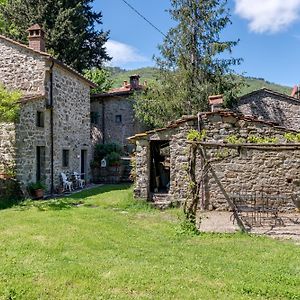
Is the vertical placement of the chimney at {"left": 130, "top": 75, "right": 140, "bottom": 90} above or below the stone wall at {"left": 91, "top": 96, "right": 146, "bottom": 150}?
above

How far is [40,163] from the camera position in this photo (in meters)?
16.7

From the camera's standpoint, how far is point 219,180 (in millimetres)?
12992

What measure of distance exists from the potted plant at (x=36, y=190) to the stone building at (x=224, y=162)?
14.3ft

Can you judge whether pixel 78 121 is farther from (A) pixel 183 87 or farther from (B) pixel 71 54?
(B) pixel 71 54

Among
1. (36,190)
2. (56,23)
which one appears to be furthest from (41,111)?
(56,23)

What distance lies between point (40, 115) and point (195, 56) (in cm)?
913

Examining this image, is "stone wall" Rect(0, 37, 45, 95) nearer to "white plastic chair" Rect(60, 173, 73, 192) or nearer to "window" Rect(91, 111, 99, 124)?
"white plastic chair" Rect(60, 173, 73, 192)

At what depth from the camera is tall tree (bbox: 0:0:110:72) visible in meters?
25.6

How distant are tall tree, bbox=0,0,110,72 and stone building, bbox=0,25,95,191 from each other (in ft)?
22.4

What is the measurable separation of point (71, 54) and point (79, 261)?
72.1 feet

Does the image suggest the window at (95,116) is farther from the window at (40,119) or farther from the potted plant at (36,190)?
the potted plant at (36,190)

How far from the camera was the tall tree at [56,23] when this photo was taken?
2562 centimetres

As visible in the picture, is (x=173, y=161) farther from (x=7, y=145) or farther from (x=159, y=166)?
(x=7, y=145)

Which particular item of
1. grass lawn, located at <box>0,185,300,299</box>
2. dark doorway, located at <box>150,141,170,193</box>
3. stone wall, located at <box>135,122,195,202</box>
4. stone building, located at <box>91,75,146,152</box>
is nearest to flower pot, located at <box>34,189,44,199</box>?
grass lawn, located at <box>0,185,300,299</box>
